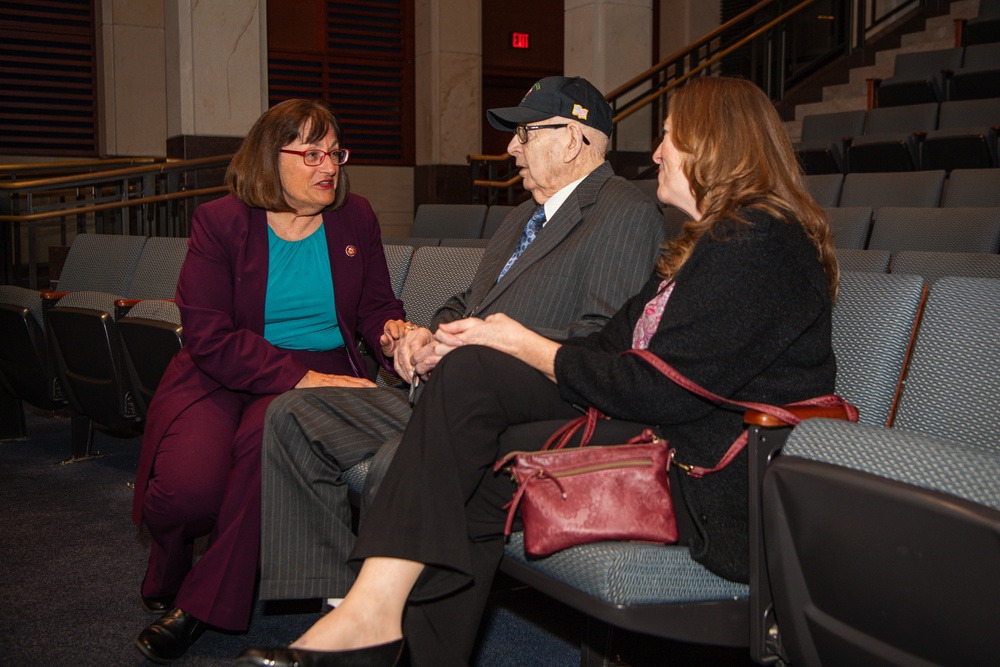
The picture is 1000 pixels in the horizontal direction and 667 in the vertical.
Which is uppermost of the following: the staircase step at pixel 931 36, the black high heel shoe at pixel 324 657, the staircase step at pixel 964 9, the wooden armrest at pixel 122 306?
the staircase step at pixel 964 9

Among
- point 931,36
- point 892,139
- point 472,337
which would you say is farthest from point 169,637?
point 931,36

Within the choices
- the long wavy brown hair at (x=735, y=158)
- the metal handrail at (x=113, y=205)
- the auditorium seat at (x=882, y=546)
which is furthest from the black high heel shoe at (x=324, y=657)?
the metal handrail at (x=113, y=205)

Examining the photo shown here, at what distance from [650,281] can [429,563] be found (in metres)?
0.71

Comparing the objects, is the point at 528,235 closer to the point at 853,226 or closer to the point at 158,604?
the point at 158,604

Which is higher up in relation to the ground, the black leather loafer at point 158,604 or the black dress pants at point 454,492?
the black dress pants at point 454,492

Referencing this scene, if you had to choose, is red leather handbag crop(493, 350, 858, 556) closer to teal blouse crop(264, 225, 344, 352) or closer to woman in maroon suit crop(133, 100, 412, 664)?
woman in maroon suit crop(133, 100, 412, 664)

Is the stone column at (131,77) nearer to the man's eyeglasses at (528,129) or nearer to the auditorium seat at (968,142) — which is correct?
the auditorium seat at (968,142)

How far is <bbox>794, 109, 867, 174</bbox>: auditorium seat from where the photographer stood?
6.39 metres

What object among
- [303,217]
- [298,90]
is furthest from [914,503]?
[298,90]

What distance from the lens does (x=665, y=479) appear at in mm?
1499

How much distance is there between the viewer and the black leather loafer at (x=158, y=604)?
2314 millimetres

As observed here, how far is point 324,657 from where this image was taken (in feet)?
4.89

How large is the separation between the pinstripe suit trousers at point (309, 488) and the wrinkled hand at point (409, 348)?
0.16 m

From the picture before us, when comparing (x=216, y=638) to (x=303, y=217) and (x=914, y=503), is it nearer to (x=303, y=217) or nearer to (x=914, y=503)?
(x=303, y=217)
